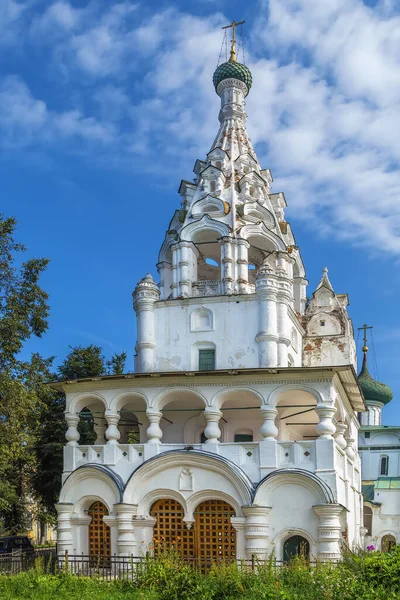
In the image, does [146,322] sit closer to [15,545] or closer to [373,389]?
[15,545]

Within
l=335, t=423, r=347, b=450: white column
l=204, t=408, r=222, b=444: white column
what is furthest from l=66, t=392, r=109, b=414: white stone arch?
l=335, t=423, r=347, b=450: white column

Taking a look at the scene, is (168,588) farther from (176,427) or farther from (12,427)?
(176,427)

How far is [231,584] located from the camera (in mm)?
14797

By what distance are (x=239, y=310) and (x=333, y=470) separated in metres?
6.62

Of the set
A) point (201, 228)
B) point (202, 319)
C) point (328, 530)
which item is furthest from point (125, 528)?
point (201, 228)

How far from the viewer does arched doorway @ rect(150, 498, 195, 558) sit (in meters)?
22.6

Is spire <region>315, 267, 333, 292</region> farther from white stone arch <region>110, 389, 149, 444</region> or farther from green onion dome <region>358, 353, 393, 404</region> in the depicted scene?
green onion dome <region>358, 353, 393, 404</region>

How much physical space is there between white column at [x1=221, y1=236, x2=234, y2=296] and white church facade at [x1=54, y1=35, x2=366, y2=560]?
7cm

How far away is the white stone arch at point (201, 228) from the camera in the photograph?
89.8 ft

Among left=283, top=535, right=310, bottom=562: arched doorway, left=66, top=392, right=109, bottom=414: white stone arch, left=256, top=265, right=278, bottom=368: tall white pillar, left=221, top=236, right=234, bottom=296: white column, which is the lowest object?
left=283, top=535, right=310, bottom=562: arched doorway

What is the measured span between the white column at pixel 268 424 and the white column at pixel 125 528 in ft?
15.1

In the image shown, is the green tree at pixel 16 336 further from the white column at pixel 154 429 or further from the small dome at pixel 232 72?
the small dome at pixel 232 72

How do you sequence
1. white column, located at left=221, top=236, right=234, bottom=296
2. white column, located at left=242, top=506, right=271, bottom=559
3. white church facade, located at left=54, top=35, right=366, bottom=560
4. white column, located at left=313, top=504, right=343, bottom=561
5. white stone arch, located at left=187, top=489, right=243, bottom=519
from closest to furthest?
white column, located at left=313, top=504, right=343, bottom=561
white column, located at left=242, top=506, right=271, bottom=559
white church facade, located at left=54, top=35, right=366, bottom=560
white stone arch, located at left=187, top=489, right=243, bottom=519
white column, located at left=221, top=236, right=234, bottom=296

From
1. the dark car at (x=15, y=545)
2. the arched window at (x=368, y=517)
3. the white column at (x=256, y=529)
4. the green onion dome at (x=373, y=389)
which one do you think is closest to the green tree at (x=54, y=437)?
the dark car at (x=15, y=545)
